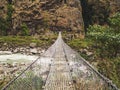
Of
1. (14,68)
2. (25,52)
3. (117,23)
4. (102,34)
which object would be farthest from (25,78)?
(25,52)

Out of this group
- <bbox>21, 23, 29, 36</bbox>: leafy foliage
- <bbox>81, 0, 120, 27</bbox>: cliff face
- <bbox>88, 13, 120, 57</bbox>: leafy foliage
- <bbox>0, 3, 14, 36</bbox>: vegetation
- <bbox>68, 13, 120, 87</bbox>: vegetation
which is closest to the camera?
<bbox>68, 13, 120, 87</bbox>: vegetation

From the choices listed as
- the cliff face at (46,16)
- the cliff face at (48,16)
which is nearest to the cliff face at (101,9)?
the cliff face at (46,16)

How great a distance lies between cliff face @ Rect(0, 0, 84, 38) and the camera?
2750 cm

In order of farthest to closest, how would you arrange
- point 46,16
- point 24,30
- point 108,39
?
point 46,16, point 24,30, point 108,39

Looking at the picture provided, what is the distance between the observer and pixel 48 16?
91.6 feet

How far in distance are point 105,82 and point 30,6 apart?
74.0 ft

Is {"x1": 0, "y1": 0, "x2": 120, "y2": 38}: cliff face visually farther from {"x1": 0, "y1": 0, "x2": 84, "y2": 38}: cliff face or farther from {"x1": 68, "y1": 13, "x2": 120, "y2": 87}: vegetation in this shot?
{"x1": 68, "y1": 13, "x2": 120, "y2": 87}: vegetation

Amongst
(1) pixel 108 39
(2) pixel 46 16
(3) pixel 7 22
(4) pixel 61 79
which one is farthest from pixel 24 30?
(4) pixel 61 79

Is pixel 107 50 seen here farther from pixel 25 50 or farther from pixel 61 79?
pixel 61 79

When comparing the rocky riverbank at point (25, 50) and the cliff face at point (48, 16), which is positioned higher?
the cliff face at point (48, 16)

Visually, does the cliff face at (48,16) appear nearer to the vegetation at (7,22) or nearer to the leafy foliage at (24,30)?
the leafy foliage at (24,30)

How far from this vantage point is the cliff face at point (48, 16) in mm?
27500

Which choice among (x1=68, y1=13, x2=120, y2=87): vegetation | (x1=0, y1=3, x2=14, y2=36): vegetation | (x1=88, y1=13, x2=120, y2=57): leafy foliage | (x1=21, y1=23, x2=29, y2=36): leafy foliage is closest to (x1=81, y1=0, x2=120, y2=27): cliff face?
(x1=21, y1=23, x2=29, y2=36): leafy foliage

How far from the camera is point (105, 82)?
5.99m
